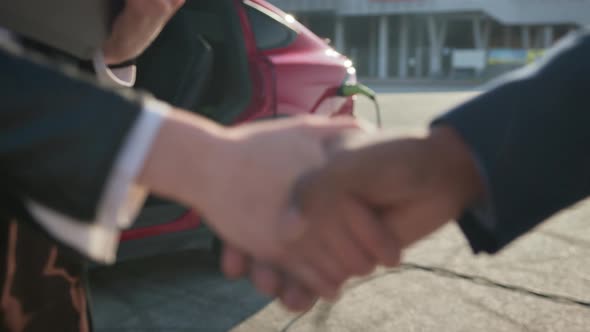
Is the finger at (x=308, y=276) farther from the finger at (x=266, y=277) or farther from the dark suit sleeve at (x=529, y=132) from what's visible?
the dark suit sleeve at (x=529, y=132)

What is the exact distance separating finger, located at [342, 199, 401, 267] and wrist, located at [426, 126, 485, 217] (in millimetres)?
120

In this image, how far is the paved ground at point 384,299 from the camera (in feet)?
7.65

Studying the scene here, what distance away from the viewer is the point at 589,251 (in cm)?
321

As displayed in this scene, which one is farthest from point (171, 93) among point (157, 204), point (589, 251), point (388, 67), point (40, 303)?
point (388, 67)

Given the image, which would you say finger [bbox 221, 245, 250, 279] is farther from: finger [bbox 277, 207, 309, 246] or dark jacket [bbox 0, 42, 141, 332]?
dark jacket [bbox 0, 42, 141, 332]

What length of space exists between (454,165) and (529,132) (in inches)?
Result: 5.3

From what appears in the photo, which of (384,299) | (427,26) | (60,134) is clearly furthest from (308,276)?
(427,26)

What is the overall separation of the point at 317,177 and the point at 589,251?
9.80 feet

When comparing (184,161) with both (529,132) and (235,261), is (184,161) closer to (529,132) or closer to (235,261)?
(235,261)

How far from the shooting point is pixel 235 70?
2863mm

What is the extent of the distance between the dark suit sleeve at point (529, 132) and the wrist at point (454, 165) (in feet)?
0.05

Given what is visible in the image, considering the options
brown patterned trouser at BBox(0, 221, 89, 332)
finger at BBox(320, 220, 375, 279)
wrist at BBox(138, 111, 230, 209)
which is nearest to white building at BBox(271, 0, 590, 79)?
brown patterned trouser at BBox(0, 221, 89, 332)

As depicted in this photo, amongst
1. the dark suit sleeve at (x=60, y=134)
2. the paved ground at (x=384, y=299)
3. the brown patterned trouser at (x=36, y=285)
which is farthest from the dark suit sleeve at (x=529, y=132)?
the paved ground at (x=384, y=299)

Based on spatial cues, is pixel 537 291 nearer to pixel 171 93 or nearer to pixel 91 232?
pixel 171 93
